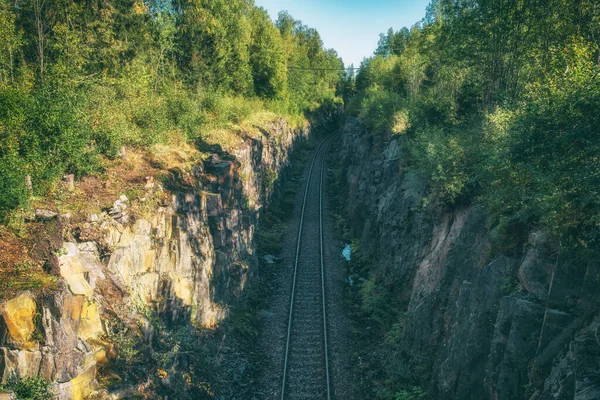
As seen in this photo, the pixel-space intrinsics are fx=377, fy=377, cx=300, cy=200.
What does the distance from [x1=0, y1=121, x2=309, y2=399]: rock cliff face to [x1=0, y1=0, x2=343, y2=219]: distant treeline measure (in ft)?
7.31

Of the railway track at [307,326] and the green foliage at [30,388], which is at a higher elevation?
the green foliage at [30,388]

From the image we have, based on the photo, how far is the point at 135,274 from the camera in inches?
464

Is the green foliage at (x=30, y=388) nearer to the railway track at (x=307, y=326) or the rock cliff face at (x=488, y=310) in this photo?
the railway track at (x=307, y=326)

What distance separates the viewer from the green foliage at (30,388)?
727cm

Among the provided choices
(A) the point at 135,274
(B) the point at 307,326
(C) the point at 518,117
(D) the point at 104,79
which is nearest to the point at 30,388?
(A) the point at 135,274

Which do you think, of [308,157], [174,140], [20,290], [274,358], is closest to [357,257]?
[274,358]

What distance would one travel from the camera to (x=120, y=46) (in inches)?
805

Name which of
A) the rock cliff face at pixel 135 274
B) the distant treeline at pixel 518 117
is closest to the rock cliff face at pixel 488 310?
the distant treeline at pixel 518 117

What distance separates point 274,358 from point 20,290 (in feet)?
32.6

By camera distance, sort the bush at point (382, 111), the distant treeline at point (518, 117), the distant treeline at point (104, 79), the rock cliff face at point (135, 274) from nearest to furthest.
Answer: the rock cliff face at point (135, 274), the distant treeline at point (518, 117), the distant treeline at point (104, 79), the bush at point (382, 111)

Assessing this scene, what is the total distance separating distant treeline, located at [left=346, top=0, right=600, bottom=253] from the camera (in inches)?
317

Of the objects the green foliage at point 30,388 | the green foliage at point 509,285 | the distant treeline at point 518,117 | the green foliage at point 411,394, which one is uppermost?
the distant treeline at point 518,117

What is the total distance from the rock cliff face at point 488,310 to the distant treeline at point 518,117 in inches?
35.8

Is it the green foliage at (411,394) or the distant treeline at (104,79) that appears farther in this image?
the green foliage at (411,394)
